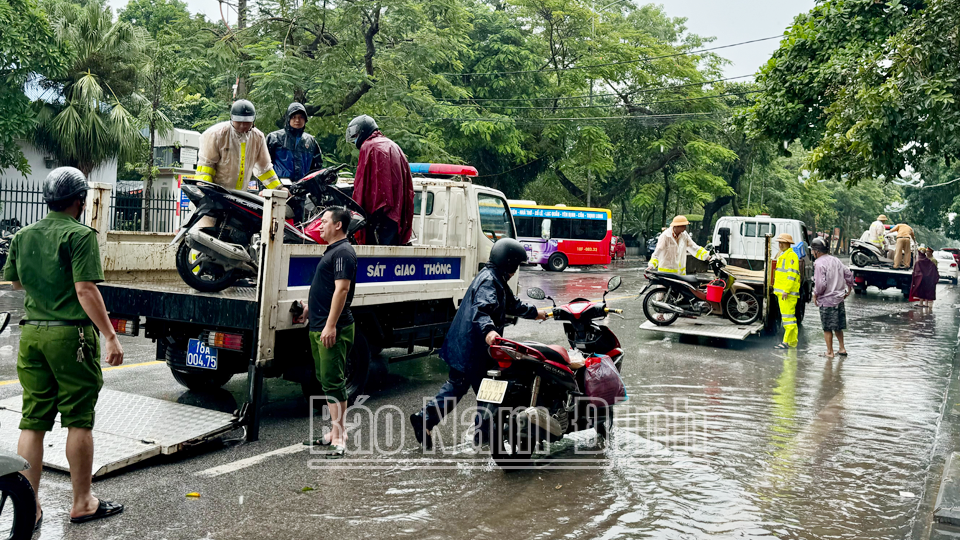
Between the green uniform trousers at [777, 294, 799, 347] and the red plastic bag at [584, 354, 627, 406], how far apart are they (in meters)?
6.78

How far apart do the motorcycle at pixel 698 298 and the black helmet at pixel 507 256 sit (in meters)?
7.21

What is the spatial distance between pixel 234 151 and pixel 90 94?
16226mm

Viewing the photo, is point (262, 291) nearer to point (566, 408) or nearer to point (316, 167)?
point (566, 408)

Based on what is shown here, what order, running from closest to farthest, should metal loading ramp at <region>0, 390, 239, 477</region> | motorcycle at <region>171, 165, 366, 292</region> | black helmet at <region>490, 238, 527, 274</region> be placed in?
1. metal loading ramp at <region>0, 390, 239, 477</region>
2. black helmet at <region>490, 238, 527, 274</region>
3. motorcycle at <region>171, 165, 366, 292</region>

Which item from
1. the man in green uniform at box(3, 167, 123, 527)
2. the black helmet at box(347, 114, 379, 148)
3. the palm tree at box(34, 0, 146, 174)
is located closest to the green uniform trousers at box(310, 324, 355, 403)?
the man in green uniform at box(3, 167, 123, 527)

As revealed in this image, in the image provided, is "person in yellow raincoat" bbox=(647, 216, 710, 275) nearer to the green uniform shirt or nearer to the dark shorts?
the dark shorts

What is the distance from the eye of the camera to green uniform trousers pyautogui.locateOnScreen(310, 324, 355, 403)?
5.53 metres

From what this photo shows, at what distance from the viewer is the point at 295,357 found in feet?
20.8

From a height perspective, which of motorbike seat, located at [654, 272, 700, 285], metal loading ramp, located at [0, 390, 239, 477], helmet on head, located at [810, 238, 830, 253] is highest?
helmet on head, located at [810, 238, 830, 253]

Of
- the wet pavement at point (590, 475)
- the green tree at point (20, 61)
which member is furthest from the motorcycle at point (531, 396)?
the green tree at point (20, 61)

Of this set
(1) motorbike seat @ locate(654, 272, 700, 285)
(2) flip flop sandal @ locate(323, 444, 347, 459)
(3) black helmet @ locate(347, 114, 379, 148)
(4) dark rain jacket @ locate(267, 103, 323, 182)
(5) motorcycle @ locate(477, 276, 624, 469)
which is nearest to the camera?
(5) motorcycle @ locate(477, 276, 624, 469)

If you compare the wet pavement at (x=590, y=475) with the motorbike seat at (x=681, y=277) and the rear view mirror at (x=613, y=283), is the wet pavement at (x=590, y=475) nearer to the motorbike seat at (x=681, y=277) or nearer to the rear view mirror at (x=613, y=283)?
the rear view mirror at (x=613, y=283)

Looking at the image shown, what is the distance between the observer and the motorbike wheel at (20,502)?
3629mm

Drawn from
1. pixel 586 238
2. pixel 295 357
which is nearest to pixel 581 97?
pixel 586 238
